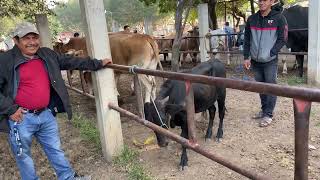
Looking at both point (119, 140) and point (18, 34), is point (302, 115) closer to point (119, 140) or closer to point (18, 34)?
point (18, 34)

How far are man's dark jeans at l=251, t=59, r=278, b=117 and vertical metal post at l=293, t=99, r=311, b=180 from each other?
3.32m

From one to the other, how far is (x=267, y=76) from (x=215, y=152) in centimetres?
141

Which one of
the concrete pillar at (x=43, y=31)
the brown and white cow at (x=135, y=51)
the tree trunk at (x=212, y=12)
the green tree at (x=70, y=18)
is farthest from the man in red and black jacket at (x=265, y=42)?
the green tree at (x=70, y=18)

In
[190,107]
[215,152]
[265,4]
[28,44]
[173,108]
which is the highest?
[265,4]

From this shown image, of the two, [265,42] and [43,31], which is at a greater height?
[43,31]

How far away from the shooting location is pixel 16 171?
4348mm

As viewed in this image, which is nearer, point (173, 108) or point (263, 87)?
point (263, 87)

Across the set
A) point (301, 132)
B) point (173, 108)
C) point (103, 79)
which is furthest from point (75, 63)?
point (301, 132)

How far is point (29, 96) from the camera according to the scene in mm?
3299

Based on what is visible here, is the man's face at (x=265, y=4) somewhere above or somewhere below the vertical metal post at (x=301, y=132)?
above

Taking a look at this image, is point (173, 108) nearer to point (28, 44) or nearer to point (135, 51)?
point (28, 44)

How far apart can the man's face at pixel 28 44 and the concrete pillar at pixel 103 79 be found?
74 cm

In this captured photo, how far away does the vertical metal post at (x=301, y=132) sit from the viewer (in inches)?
71.1

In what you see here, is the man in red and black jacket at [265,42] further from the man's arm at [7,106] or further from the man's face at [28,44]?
the man's arm at [7,106]
